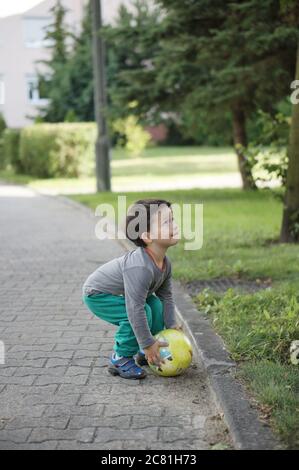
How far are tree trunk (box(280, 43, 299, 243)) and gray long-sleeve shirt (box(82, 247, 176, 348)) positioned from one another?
15.3 ft

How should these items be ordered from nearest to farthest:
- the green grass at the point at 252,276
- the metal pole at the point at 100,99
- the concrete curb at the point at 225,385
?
1. the concrete curb at the point at 225,385
2. the green grass at the point at 252,276
3. the metal pole at the point at 100,99

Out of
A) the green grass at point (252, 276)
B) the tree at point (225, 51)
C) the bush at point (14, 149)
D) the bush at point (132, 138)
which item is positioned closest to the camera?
the green grass at point (252, 276)

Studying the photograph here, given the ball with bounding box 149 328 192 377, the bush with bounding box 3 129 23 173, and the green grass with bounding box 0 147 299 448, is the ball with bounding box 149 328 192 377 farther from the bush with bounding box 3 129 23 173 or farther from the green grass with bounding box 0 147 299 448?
the bush with bounding box 3 129 23 173

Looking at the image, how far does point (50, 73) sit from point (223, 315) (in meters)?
37.0

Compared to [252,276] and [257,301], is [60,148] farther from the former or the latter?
[257,301]

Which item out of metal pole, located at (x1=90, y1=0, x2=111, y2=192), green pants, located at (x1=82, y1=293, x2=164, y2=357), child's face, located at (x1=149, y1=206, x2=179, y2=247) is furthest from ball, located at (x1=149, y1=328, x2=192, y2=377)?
metal pole, located at (x1=90, y1=0, x2=111, y2=192)

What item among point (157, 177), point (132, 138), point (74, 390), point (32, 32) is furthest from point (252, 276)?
point (32, 32)

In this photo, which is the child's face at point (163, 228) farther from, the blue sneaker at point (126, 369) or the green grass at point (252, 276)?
the green grass at point (252, 276)

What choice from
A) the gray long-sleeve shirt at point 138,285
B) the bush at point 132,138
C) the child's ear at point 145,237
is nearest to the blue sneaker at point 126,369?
the gray long-sleeve shirt at point 138,285

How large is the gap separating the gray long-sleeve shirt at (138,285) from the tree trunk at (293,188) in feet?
15.3

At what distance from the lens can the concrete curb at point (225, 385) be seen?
3.48 m

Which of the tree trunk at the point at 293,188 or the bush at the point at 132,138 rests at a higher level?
the tree trunk at the point at 293,188

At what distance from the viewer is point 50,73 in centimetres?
4103

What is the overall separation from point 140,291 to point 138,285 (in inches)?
1.5
